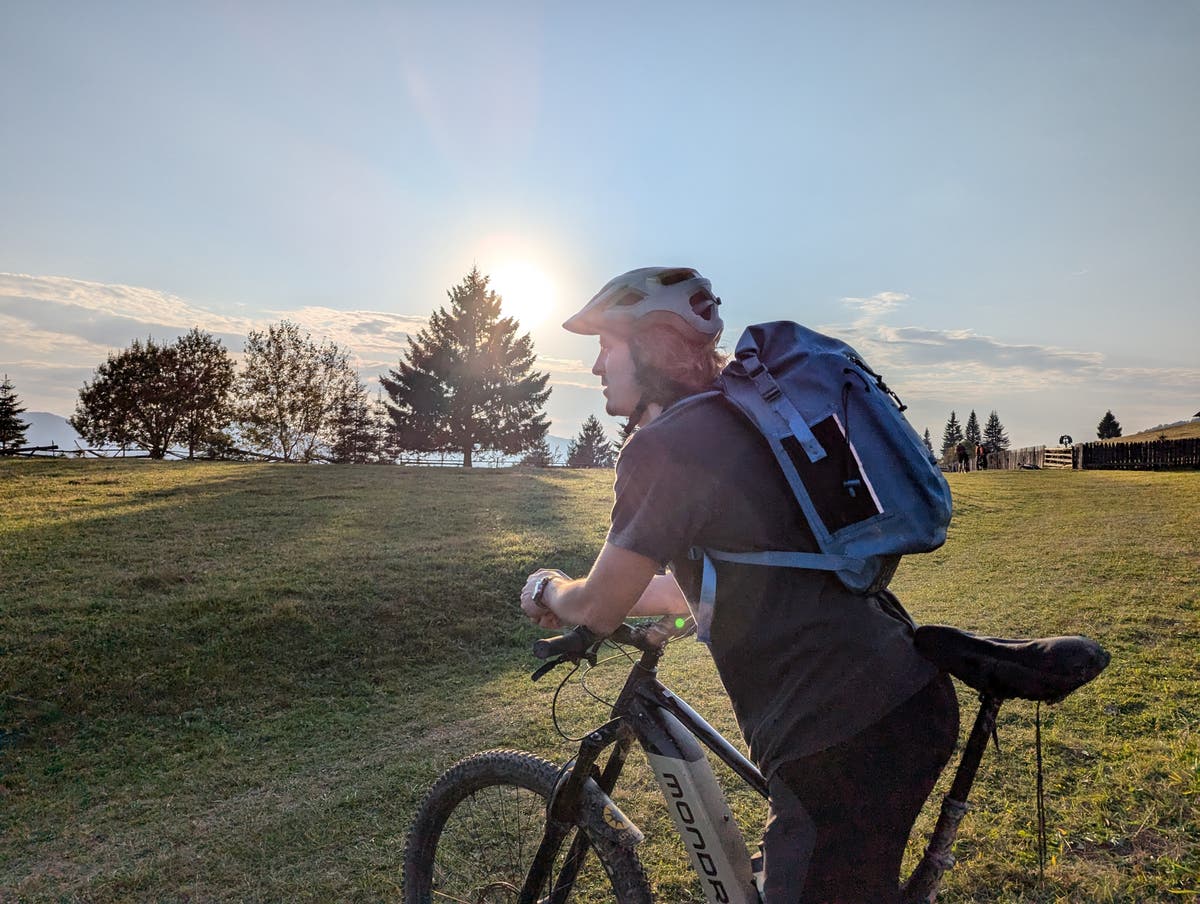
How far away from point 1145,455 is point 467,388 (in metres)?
38.9

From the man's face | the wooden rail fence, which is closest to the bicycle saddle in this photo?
the man's face

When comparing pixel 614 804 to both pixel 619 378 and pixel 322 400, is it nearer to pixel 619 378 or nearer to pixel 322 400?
pixel 619 378

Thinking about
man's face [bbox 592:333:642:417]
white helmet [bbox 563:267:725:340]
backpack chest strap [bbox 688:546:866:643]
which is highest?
white helmet [bbox 563:267:725:340]

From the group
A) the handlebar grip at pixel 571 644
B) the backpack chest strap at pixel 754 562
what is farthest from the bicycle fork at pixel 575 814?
the backpack chest strap at pixel 754 562

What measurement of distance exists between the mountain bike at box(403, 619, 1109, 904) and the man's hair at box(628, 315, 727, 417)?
79cm

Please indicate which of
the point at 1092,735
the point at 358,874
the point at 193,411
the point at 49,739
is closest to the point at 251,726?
the point at 49,739

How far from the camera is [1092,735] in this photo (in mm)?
5172

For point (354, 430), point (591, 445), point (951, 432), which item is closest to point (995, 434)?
point (951, 432)

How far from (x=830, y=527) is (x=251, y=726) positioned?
6430 mm

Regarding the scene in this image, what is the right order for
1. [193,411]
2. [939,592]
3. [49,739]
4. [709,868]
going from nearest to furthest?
[709,868]
[49,739]
[939,592]
[193,411]

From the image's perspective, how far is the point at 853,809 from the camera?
6.54 ft

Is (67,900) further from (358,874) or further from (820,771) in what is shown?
(820,771)

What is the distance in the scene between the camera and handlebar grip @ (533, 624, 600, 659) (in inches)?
86.7

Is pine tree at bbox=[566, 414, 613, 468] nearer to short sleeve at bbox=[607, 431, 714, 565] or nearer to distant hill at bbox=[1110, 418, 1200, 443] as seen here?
distant hill at bbox=[1110, 418, 1200, 443]
